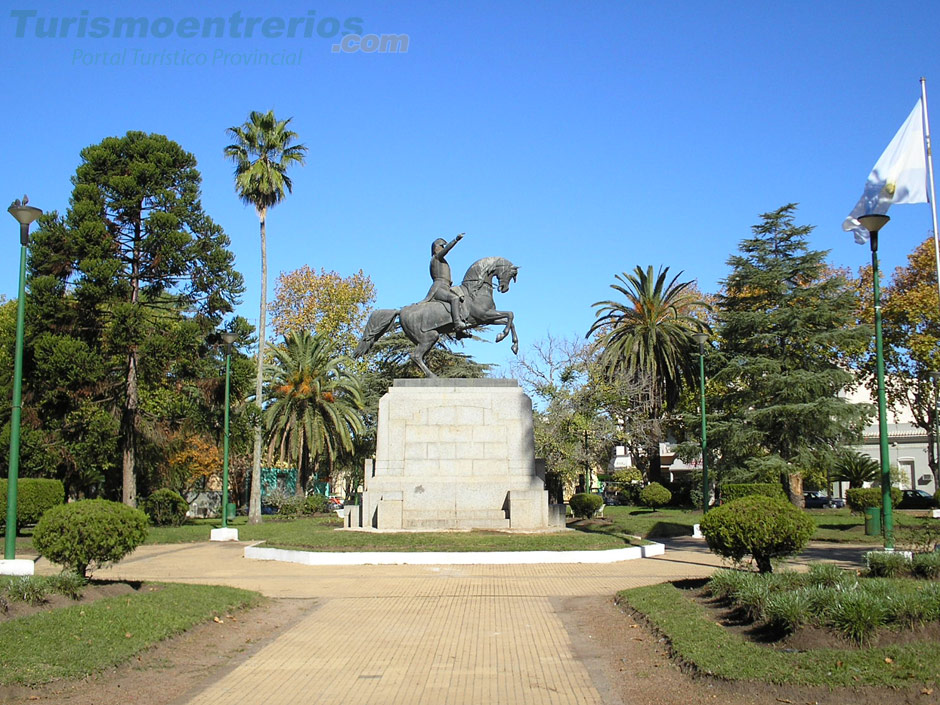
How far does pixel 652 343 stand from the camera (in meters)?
46.4

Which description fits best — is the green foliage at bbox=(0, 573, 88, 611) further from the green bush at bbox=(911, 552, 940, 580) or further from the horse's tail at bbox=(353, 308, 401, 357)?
the horse's tail at bbox=(353, 308, 401, 357)

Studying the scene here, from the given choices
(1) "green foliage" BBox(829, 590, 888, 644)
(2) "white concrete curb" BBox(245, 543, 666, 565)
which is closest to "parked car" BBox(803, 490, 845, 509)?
(2) "white concrete curb" BBox(245, 543, 666, 565)

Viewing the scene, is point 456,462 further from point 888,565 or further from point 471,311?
point 888,565

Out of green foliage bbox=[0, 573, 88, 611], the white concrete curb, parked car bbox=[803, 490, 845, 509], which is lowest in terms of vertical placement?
parked car bbox=[803, 490, 845, 509]

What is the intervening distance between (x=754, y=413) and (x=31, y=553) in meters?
29.3

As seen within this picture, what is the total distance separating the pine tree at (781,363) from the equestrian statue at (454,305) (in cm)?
1840

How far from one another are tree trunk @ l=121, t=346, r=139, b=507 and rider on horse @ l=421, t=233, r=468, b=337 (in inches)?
511

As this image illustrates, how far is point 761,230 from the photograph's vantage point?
43.1 meters

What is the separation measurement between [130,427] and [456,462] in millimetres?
14766

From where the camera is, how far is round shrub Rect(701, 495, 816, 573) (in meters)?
12.1

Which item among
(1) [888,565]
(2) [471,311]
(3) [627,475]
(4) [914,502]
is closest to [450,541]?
(2) [471,311]

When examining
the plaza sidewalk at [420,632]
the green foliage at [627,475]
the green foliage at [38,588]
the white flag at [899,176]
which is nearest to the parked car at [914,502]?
the green foliage at [627,475]

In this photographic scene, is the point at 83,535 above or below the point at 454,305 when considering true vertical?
below

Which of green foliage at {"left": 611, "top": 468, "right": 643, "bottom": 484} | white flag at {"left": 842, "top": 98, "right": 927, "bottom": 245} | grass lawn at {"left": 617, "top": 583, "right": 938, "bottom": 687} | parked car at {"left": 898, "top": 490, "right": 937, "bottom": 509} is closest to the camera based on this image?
grass lawn at {"left": 617, "top": 583, "right": 938, "bottom": 687}
